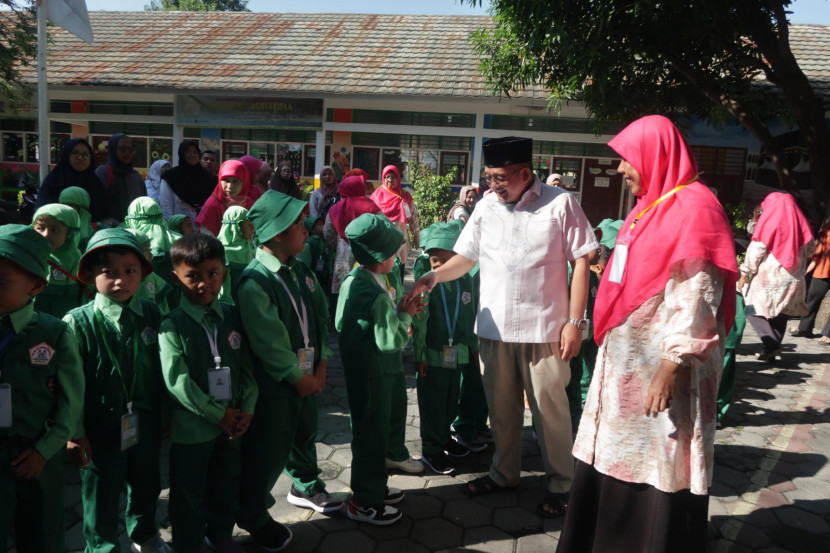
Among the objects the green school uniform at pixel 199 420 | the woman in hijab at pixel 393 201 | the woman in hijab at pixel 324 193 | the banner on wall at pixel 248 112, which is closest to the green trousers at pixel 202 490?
the green school uniform at pixel 199 420

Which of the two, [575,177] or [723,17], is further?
[575,177]

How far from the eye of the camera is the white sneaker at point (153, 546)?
2459 millimetres

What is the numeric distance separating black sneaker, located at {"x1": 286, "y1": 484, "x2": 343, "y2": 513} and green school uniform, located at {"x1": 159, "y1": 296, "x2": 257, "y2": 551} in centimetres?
53

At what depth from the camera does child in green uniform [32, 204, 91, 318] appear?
3.42m

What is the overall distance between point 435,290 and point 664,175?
161 centimetres

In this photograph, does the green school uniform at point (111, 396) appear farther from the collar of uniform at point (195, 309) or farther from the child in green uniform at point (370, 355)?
the child in green uniform at point (370, 355)

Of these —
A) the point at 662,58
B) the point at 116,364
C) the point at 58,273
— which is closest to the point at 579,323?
the point at 116,364

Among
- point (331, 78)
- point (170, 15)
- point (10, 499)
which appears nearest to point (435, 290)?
point (10, 499)

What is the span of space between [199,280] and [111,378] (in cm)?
50

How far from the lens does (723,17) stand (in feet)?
24.6

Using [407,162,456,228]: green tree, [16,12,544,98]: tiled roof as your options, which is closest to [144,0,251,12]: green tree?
[16,12,544,98]: tiled roof

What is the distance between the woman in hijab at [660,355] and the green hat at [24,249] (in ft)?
6.82

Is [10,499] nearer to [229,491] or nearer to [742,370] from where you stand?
[229,491]

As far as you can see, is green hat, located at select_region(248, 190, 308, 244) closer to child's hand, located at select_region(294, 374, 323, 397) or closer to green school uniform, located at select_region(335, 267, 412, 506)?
green school uniform, located at select_region(335, 267, 412, 506)
